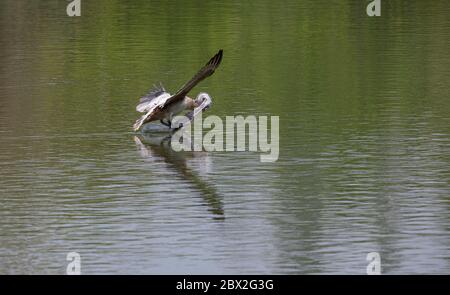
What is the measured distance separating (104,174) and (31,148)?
2.09 meters

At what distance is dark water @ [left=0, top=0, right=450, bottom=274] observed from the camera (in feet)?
45.6

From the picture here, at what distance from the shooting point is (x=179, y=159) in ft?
60.9

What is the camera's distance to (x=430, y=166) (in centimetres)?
1764

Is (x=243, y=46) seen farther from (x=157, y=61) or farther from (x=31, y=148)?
(x=31, y=148)

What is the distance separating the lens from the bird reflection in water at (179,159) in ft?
52.4
